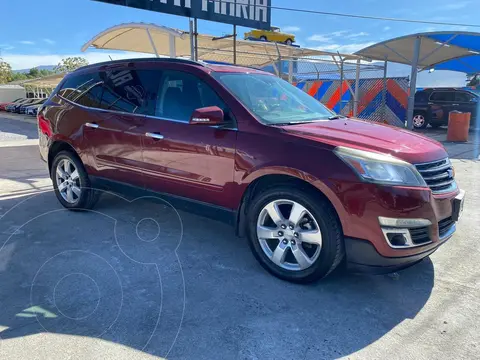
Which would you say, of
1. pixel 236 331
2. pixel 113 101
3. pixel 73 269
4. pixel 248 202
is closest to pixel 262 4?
pixel 113 101

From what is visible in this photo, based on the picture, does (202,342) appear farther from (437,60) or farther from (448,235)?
(437,60)

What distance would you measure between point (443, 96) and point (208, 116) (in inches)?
618

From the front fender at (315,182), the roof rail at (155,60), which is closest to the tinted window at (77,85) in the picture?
the roof rail at (155,60)

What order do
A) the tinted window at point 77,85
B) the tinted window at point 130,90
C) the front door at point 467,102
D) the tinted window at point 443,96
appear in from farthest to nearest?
the tinted window at point 443,96
the front door at point 467,102
the tinted window at point 77,85
the tinted window at point 130,90

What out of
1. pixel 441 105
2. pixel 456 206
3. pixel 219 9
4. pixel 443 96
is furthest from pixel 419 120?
pixel 456 206

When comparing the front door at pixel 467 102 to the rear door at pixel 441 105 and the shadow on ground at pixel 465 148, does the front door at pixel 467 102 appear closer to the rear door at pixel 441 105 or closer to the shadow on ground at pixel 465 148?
the rear door at pixel 441 105

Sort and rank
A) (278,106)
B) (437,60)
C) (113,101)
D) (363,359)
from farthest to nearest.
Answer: (437,60)
(113,101)
(278,106)
(363,359)

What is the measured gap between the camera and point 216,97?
3.53 metres

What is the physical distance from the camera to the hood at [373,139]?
2879 millimetres

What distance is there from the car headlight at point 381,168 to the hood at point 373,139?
0.07 metres

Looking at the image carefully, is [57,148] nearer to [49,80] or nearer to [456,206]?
[456,206]

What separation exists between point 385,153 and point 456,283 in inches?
51.5

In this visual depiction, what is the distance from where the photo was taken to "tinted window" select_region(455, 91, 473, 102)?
1546 centimetres

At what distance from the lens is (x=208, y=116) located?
10.6ft
